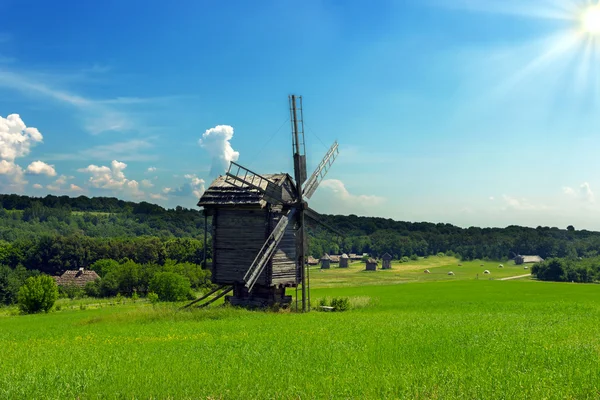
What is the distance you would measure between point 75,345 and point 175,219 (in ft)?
594

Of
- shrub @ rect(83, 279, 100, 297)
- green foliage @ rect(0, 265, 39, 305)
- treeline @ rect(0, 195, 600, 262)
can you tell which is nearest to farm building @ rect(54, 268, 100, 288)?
shrub @ rect(83, 279, 100, 297)

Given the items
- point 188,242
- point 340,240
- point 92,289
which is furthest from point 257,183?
point 340,240

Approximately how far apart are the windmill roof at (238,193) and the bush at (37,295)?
30.8 m

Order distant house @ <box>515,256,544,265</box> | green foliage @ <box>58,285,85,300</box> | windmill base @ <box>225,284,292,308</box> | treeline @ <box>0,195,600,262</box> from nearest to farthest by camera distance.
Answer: windmill base @ <box>225,284,292,308</box> < green foliage @ <box>58,285,85,300</box> < treeline @ <box>0,195,600,262</box> < distant house @ <box>515,256,544,265</box>

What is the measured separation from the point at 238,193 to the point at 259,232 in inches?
102

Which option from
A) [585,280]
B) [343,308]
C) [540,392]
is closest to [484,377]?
[540,392]

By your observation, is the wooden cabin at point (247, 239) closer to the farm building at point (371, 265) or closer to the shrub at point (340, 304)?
the shrub at point (340, 304)

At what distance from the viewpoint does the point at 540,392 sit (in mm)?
8961

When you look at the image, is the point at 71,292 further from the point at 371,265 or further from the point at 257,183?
the point at 371,265

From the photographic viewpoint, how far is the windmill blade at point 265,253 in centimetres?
2616

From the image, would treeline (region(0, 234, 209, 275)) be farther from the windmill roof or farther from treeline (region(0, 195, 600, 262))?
the windmill roof

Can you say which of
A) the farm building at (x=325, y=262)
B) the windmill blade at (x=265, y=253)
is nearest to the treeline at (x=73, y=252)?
the farm building at (x=325, y=262)

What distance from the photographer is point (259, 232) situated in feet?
90.2

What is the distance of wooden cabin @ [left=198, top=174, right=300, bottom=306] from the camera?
90.2ft
